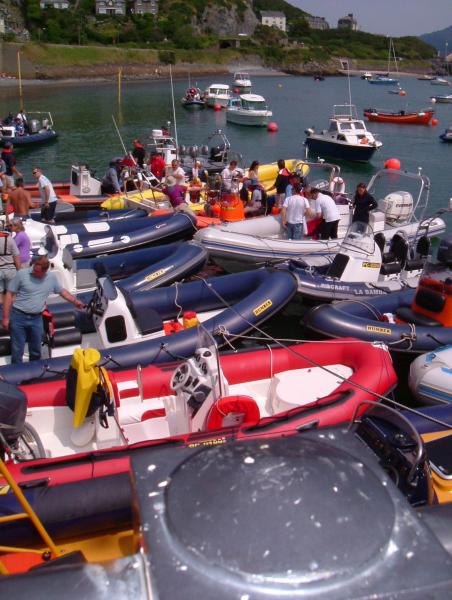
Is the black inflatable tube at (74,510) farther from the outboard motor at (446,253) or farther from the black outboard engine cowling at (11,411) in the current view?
the outboard motor at (446,253)

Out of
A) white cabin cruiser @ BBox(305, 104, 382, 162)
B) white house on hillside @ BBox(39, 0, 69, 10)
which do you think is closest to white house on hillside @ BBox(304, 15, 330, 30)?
white house on hillside @ BBox(39, 0, 69, 10)

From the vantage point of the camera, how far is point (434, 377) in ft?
19.2

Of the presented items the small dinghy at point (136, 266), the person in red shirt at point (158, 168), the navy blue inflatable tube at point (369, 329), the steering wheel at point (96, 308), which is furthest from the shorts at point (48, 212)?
the navy blue inflatable tube at point (369, 329)

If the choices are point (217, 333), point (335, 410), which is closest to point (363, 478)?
point (335, 410)

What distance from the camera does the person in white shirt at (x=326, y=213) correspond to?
980 centimetres

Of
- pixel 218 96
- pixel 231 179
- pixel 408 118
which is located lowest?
pixel 231 179

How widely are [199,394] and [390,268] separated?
5.28 meters

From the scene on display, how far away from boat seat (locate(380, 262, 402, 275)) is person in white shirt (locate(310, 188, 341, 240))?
139 cm

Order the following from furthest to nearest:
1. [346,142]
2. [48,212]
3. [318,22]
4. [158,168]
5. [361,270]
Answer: [318,22] < [346,142] < [158,168] < [48,212] < [361,270]

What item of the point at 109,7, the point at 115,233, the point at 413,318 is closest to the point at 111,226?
the point at 115,233

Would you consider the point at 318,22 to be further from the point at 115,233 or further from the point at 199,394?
the point at 199,394

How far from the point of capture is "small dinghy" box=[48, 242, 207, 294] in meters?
7.88

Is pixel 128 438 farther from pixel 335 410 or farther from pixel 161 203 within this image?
pixel 161 203

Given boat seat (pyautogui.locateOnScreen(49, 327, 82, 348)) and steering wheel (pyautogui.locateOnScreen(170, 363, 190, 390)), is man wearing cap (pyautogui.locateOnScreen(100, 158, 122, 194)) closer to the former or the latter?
boat seat (pyautogui.locateOnScreen(49, 327, 82, 348))
